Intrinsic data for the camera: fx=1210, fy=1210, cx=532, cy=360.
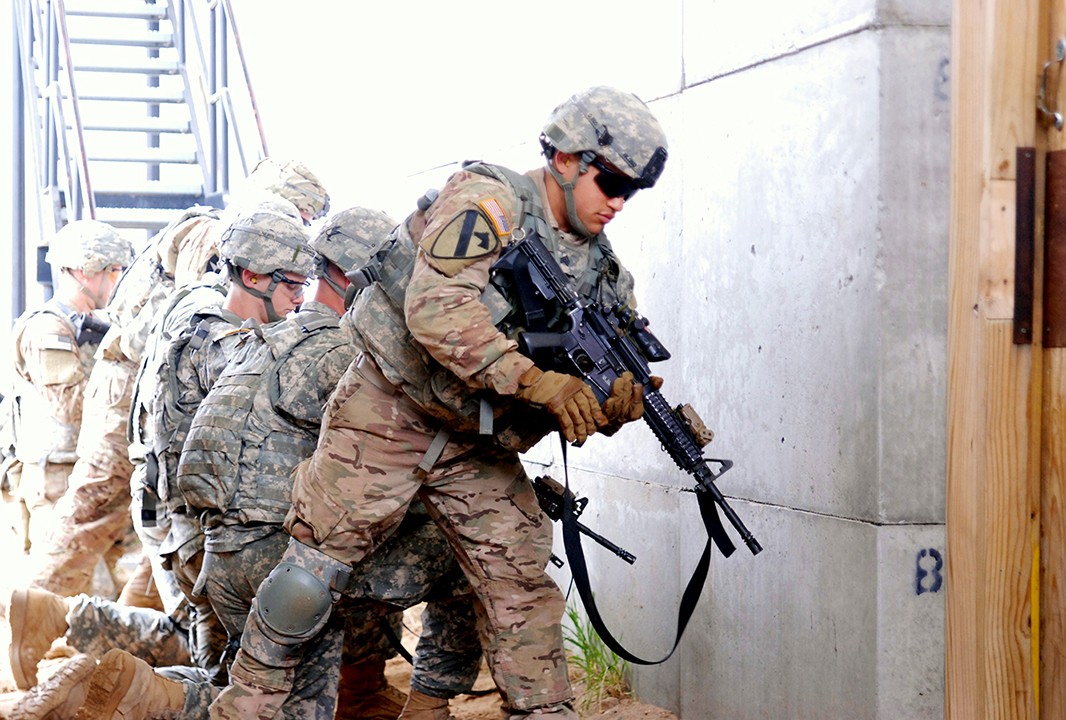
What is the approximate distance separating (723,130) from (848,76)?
66 centimetres

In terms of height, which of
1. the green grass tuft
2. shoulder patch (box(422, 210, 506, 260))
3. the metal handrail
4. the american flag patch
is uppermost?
the metal handrail

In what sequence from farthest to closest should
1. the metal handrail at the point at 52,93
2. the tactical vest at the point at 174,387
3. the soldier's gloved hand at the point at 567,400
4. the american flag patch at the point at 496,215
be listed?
the metal handrail at the point at 52,93 → the tactical vest at the point at 174,387 → the american flag patch at the point at 496,215 → the soldier's gloved hand at the point at 567,400

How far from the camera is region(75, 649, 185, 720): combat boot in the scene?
148 inches

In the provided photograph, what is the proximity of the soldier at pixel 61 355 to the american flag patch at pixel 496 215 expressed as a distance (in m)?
4.23

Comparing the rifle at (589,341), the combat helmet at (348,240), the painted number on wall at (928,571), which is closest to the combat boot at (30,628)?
the combat helmet at (348,240)

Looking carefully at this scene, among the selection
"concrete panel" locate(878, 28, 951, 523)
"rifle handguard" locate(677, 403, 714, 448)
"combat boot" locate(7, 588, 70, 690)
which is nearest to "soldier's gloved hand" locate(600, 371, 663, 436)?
"rifle handguard" locate(677, 403, 714, 448)

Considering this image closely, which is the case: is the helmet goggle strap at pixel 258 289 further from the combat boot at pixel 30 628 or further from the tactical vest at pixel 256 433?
the combat boot at pixel 30 628

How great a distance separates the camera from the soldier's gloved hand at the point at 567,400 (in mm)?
2838

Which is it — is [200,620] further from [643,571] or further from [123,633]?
[643,571]

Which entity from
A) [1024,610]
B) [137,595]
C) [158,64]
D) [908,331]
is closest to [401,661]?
[137,595]

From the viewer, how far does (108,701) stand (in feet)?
12.3

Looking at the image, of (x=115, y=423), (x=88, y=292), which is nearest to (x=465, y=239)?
(x=115, y=423)

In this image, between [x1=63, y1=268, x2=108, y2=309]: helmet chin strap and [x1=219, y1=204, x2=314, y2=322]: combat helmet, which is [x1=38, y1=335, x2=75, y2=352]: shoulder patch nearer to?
[x1=63, y1=268, x2=108, y2=309]: helmet chin strap

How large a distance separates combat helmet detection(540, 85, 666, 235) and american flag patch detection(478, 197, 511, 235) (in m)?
0.25
